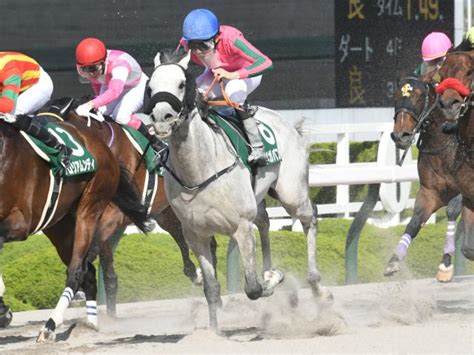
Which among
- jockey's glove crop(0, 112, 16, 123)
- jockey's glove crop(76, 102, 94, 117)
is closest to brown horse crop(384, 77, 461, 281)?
jockey's glove crop(76, 102, 94, 117)

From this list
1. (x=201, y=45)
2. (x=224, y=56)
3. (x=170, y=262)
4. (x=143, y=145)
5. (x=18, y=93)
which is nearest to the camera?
(x=201, y=45)

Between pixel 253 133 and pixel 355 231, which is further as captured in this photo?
pixel 355 231

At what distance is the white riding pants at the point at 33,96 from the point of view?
812cm

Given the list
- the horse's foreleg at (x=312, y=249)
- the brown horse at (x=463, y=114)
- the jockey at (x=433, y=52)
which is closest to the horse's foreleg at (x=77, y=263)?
the horse's foreleg at (x=312, y=249)

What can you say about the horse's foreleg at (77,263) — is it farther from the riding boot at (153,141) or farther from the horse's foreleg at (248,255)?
the horse's foreleg at (248,255)

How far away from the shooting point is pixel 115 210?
842 cm

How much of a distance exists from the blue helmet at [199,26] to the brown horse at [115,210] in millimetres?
1044

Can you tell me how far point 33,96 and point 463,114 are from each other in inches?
Result: 94.2

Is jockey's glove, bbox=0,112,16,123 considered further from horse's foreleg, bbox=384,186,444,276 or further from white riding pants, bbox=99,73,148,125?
horse's foreleg, bbox=384,186,444,276

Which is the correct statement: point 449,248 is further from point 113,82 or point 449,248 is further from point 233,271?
point 113,82

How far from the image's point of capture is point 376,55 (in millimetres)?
12031

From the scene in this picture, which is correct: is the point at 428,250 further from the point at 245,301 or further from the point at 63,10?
the point at 63,10

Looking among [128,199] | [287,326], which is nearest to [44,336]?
[128,199]

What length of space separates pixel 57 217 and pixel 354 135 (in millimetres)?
5655
